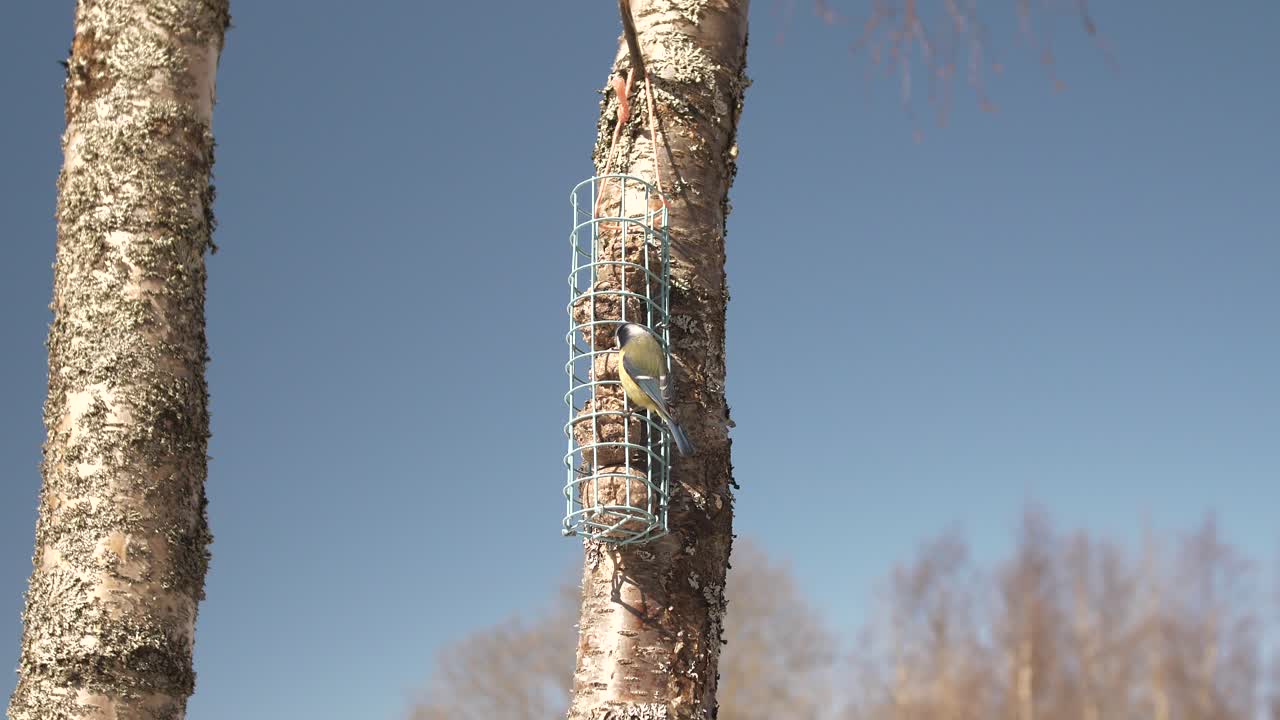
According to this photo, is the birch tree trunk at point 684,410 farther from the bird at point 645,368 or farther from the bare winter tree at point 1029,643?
the bare winter tree at point 1029,643

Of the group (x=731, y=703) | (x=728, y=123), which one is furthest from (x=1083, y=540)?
(x=728, y=123)

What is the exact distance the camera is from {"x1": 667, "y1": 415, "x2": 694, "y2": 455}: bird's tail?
2.75 m

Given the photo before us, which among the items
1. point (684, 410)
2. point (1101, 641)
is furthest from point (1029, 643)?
point (684, 410)

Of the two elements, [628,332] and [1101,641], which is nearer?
[628,332]

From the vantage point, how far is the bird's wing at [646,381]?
273 centimetres

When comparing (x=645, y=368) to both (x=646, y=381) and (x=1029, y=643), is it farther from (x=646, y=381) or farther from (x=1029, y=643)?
(x=1029, y=643)

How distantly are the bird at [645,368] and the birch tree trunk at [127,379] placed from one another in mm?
1216

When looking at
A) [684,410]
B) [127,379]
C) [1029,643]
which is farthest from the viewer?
[1029,643]

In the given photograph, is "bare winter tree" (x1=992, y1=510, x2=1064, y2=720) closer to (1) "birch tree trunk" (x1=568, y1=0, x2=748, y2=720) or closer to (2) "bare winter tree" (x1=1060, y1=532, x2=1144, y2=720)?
(2) "bare winter tree" (x1=1060, y1=532, x2=1144, y2=720)

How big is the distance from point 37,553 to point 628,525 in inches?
60.9

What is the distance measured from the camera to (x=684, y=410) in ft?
9.35

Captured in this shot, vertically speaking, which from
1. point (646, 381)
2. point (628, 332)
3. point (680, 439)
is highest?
point (628, 332)

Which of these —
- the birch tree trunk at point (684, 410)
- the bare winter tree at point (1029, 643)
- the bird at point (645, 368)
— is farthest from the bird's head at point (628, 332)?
the bare winter tree at point (1029, 643)

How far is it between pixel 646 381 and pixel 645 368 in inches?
1.2
